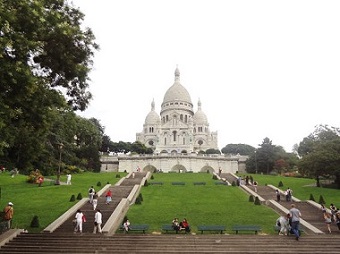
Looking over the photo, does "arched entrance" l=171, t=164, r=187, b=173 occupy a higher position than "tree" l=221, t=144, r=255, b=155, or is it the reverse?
"tree" l=221, t=144, r=255, b=155

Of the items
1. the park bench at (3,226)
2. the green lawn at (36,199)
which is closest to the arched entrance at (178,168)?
the green lawn at (36,199)

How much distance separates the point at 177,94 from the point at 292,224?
106972 millimetres

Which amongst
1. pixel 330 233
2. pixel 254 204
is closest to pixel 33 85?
pixel 330 233

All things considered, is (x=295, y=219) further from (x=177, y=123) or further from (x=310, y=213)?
(x=177, y=123)

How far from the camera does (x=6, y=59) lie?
14.4 m

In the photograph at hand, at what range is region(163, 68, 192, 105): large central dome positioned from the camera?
4856 inches

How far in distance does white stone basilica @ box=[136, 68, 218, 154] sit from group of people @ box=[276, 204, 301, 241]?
89310mm

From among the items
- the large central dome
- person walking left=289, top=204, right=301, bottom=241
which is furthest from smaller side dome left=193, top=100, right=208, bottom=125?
person walking left=289, top=204, right=301, bottom=241

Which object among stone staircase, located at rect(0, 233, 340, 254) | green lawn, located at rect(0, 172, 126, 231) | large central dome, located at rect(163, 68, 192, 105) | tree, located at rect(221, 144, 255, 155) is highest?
large central dome, located at rect(163, 68, 192, 105)

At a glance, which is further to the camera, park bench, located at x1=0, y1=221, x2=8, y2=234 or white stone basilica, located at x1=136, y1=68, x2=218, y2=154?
white stone basilica, located at x1=136, y1=68, x2=218, y2=154

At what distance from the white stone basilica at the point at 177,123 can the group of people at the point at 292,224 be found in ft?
293

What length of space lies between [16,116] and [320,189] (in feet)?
108

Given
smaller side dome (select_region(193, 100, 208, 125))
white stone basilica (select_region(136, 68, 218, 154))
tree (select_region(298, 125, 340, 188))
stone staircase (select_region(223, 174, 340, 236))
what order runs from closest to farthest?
stone staircase (select_region(223, 174, 340, 236)) → tree (select_region(298, 125, 340, 188)) → white stone basilica (select_region(136, 68, 218, 154)) → smaller side dome (select_region(193, 100, 208, 125))

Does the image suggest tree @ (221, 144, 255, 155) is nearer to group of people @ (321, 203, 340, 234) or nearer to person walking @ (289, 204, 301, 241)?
group of people @ (321, 203, 340, 234)
